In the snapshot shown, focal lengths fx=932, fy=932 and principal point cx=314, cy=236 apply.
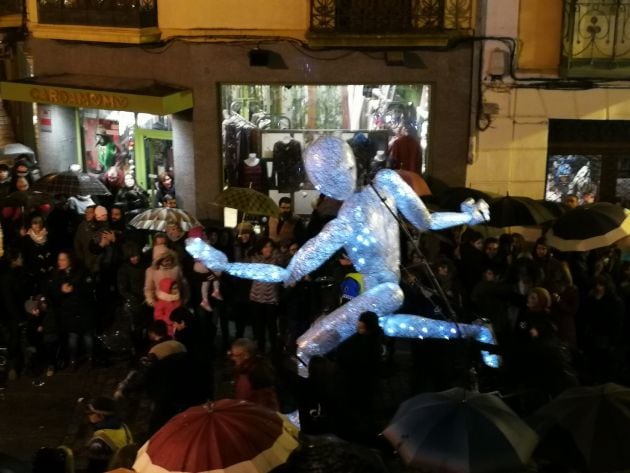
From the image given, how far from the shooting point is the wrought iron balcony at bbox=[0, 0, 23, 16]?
1539cm

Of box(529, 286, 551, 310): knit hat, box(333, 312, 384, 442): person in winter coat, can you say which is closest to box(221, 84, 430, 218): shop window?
box(529, 286, 551, 310): knit hat

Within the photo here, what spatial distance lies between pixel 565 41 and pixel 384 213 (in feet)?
20.9

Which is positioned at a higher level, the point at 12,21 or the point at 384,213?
the point at 12,21

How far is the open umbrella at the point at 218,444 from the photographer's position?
5.55m

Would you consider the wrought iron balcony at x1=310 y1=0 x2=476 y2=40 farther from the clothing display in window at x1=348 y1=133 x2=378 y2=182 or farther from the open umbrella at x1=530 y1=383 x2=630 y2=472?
the open umbrella at x1=530 y1=383 x2=630 y2=472

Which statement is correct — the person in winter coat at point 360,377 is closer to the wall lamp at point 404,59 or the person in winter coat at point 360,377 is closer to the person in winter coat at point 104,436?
the person in winter coat at point 104,436

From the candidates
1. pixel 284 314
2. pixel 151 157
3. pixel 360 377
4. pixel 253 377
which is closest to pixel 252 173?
pixel 151 157

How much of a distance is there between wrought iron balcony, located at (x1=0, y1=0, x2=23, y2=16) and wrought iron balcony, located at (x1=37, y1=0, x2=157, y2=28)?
1447 millimetres

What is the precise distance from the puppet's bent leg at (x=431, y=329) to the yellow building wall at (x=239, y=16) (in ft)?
20.7

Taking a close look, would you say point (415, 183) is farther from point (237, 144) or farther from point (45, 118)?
point (45, 118)

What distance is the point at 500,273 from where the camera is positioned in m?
10.0

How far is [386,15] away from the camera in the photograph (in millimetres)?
13148

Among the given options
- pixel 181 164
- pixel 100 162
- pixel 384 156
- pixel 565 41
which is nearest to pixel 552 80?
pixel 565 41

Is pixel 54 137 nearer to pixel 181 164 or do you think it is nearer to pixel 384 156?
pixel 181 164
